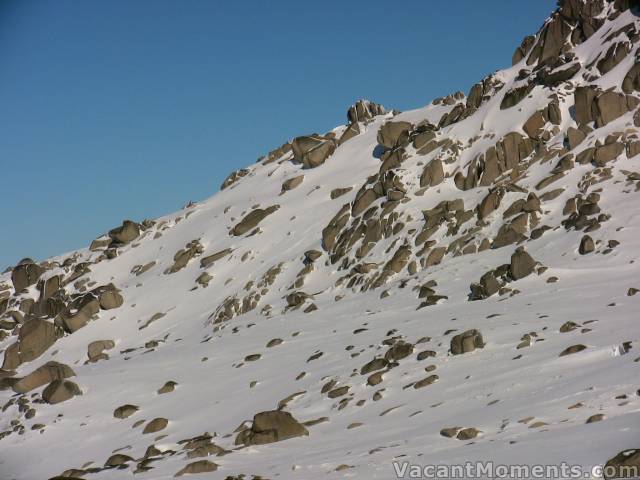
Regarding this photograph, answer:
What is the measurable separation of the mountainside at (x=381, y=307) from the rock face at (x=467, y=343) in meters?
0.10

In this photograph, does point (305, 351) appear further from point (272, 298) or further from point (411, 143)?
point (411, 143)

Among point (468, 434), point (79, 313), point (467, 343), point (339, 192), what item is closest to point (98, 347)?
point (79, 313)

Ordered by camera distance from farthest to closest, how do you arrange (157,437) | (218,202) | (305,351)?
(218,202) < (305,351) < (157,437)

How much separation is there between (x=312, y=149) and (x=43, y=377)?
38774mm

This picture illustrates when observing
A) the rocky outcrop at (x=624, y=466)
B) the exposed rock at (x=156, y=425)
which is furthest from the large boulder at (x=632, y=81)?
the rocky outcrop at (x=624, y=466)

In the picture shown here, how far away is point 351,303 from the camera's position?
4206cm

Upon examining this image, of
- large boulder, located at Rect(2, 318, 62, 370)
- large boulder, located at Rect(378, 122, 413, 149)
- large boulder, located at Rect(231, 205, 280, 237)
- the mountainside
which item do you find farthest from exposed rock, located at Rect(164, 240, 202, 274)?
large boulder, located at Rect(378, 122, 413, 149)

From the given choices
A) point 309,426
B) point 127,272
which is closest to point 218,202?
point 127,272

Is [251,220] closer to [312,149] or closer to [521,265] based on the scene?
[312,149]

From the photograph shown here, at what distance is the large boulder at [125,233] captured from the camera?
7969 cm

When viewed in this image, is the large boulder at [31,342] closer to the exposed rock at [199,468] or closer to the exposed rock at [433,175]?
the exposed rock at [433,175]

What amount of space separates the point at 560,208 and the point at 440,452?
2872 cm

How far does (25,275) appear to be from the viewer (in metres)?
78.6

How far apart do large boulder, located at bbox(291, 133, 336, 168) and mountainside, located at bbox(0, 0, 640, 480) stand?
254 mm
